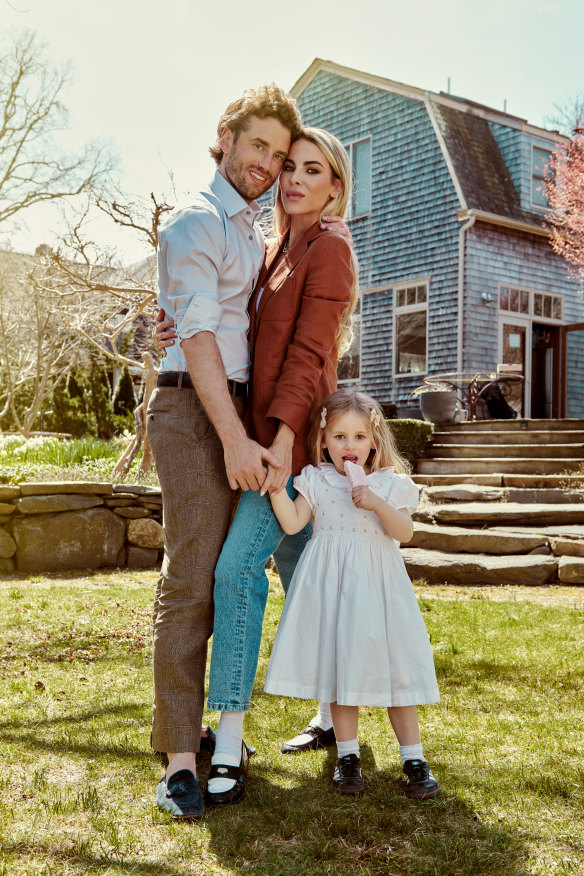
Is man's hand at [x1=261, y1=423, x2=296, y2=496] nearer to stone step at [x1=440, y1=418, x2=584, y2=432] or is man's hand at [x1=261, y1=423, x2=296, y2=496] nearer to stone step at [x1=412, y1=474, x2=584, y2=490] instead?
stone step at [x1=412, y1=474, x2=584, y2=490]

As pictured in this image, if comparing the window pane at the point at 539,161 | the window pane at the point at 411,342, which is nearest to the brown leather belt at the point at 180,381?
the window pane at the point at 411,342

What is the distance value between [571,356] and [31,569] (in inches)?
475

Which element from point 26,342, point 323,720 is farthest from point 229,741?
point 26,342

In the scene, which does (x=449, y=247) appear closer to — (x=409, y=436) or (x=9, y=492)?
(x=409, y=436)

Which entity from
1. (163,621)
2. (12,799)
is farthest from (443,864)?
(12,799)

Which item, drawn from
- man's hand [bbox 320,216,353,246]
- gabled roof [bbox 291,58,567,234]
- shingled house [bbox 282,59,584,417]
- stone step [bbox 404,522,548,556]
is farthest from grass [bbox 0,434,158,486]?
gabled roof [bbox 291,58,567,234]

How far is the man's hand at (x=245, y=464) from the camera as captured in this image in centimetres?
216

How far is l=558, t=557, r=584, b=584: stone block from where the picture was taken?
571 cm

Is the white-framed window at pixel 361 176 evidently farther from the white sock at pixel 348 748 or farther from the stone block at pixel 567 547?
the white sock at pixel 348 748

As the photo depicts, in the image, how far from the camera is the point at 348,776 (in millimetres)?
2252

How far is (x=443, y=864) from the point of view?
181 cm

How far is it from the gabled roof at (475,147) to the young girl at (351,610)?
11594 millimetres

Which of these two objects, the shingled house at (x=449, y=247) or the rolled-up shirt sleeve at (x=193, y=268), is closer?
the rolled-up shirt sleeve at (x=193, y=268)

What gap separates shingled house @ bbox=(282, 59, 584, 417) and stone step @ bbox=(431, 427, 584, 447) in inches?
109
